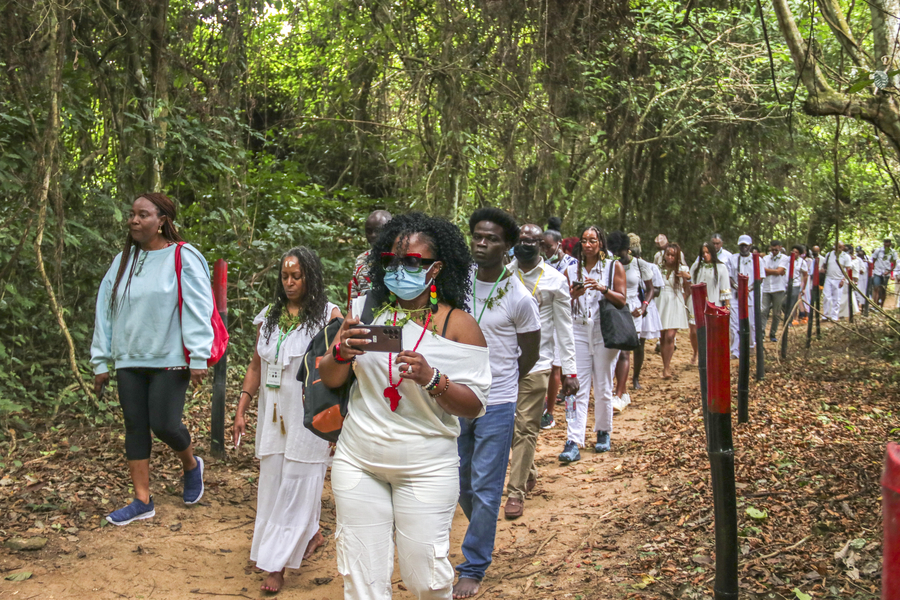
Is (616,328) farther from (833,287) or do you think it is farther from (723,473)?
(833,287)

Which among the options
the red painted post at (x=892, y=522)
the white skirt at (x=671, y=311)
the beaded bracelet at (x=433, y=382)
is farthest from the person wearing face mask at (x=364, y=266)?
the white skirt at (x=671, y=311)

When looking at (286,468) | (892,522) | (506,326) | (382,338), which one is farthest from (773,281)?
(892,522)

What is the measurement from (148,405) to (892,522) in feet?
16.3

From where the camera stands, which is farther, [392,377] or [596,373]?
[596,373]

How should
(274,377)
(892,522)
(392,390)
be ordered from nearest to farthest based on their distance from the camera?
1. (892,522)
2. (392,390)
3. (274,377)

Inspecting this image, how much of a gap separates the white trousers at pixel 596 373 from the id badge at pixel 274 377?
3597mm

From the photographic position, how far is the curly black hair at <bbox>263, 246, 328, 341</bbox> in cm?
495

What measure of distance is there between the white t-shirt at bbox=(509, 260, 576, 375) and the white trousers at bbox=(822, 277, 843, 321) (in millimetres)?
16555

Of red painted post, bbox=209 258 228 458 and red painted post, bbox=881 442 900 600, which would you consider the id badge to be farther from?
red painted post, bbox=881 442 900 600

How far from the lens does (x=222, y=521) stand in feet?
19.0

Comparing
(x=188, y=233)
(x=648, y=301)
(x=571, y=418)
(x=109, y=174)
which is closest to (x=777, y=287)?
(x=648, y=301)

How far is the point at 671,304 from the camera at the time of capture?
12500 mm

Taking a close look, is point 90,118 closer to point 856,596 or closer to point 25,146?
point 25,146

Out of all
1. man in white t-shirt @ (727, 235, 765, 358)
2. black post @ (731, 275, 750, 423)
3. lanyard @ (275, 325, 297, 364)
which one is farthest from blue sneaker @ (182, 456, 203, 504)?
man in white t-shirt @ (727, 235, 765, 358)
